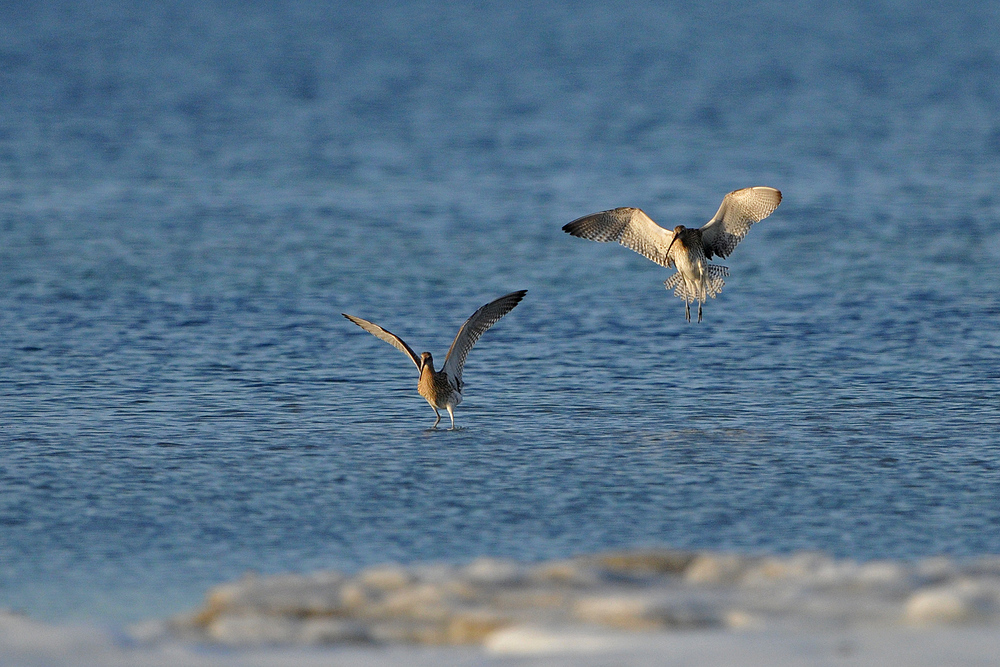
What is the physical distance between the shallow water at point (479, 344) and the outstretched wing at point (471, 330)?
0.29m

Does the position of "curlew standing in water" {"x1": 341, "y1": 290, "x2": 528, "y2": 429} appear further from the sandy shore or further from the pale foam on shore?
the sandy shore

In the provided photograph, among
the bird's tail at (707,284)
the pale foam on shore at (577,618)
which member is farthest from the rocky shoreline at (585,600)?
the bird's tail at (707,284)

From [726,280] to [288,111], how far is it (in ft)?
51.5

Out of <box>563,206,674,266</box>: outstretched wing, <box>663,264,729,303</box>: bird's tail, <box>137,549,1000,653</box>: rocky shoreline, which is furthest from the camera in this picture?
<box>663,264,729,303</box>: bird's tail

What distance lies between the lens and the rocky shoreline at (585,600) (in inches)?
246

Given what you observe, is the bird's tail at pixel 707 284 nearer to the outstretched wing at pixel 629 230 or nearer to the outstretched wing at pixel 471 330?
the outstretched wing at pixel 629 230

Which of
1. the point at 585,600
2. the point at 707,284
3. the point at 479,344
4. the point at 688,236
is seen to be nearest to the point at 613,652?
the point at 585,600

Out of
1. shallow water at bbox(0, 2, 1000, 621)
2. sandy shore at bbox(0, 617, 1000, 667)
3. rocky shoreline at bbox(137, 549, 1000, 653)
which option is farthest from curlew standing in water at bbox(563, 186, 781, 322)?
sandy shore at bbox(0, 617, 1000, 667)

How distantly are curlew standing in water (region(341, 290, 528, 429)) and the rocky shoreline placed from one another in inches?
132

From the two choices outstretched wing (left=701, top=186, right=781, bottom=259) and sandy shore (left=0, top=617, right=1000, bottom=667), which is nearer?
sandy shore (left=0, top=617, right=1000, bottom=667)

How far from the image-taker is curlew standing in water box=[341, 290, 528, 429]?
34.6ft

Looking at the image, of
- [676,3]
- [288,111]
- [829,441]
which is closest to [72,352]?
[829,441]

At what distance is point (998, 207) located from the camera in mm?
18812

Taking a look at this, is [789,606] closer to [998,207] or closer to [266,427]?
[266,427]
